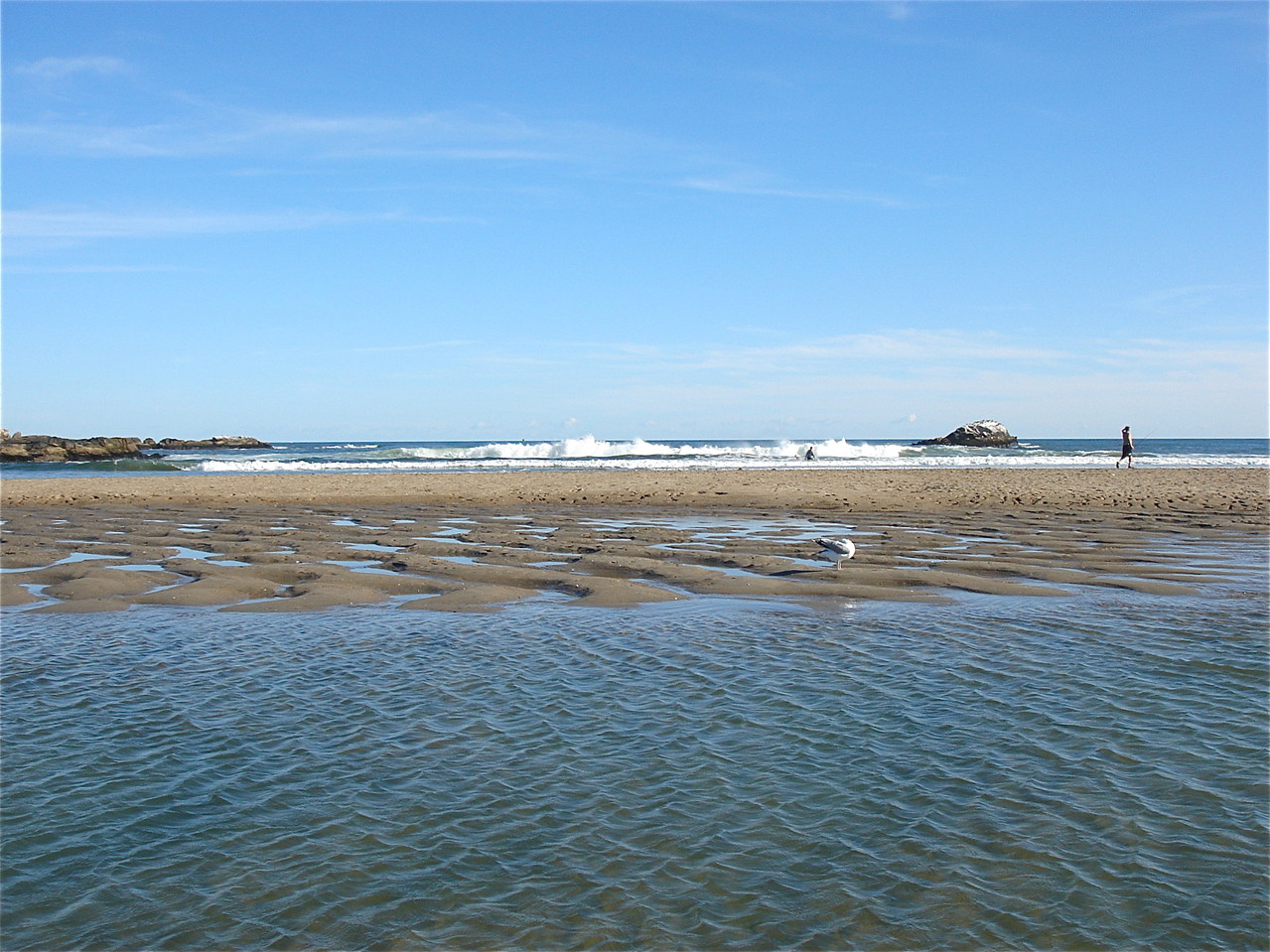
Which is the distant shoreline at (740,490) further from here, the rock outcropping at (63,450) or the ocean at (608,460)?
the rock outcropping at (63,450)

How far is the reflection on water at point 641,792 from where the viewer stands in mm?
4906

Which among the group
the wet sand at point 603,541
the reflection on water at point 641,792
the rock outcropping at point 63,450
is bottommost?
the reflection on water at point 641,792

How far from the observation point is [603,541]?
1909 cm

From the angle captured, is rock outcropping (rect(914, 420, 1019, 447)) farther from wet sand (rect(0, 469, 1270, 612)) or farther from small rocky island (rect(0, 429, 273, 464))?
small rocky island (rect(0, 429, 273, 464))

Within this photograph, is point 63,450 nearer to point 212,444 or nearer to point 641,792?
point 212,444

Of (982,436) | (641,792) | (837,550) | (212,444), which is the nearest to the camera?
(641,792)

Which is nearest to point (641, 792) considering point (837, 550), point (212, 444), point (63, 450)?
point (837, 550)

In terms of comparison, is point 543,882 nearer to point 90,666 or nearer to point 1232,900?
point 1232,900

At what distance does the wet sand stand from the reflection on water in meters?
3.22

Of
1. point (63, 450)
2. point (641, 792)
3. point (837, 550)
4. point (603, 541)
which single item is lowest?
point (641, 792)

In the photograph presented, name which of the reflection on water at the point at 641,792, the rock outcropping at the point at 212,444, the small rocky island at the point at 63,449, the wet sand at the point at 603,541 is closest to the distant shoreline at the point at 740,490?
the wet sand at the point at 603,541

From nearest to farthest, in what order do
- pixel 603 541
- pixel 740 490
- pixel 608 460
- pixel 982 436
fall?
pixel 603 541 → pixel 740 490 → pixel 608 460 → pixel 982 436

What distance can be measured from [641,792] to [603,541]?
41.9ft

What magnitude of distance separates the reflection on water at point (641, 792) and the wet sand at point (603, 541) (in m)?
3.22
